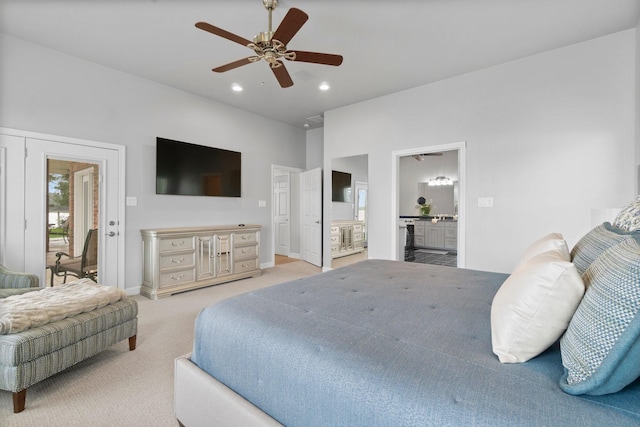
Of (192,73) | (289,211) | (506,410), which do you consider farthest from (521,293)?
(289,211)

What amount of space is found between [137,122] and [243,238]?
223 cm

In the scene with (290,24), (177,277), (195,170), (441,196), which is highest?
(290,24)

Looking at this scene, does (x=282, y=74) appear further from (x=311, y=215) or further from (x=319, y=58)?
(x=311, y=215)

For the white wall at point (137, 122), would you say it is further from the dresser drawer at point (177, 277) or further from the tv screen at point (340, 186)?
the tv screen at point (340, 186)

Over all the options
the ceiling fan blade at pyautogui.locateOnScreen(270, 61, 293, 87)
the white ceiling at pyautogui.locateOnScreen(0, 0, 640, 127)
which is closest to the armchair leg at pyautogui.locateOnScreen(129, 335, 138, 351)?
the ceiling fan blade at pyautogui.locateOnScreen(270, 61, 293, 87)

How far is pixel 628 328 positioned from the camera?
0.70m

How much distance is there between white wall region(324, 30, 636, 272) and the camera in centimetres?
310

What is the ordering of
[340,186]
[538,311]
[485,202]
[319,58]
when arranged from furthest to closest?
[340,186], [485,202], [319,58], [538,311]

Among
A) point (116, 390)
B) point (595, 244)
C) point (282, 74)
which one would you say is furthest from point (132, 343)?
point (595, 244)

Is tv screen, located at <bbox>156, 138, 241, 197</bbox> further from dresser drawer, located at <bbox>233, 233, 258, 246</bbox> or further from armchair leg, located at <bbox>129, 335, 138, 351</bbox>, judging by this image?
armchair leg, located at <bbox>129, 335, 138, 351</bbox>

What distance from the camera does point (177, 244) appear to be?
13.1 ft

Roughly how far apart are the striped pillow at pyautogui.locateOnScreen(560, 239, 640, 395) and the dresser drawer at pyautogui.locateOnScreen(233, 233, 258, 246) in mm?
4362

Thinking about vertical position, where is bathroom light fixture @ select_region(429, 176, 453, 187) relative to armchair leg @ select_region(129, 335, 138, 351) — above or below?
above

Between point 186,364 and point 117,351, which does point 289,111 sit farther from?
point 186,364
